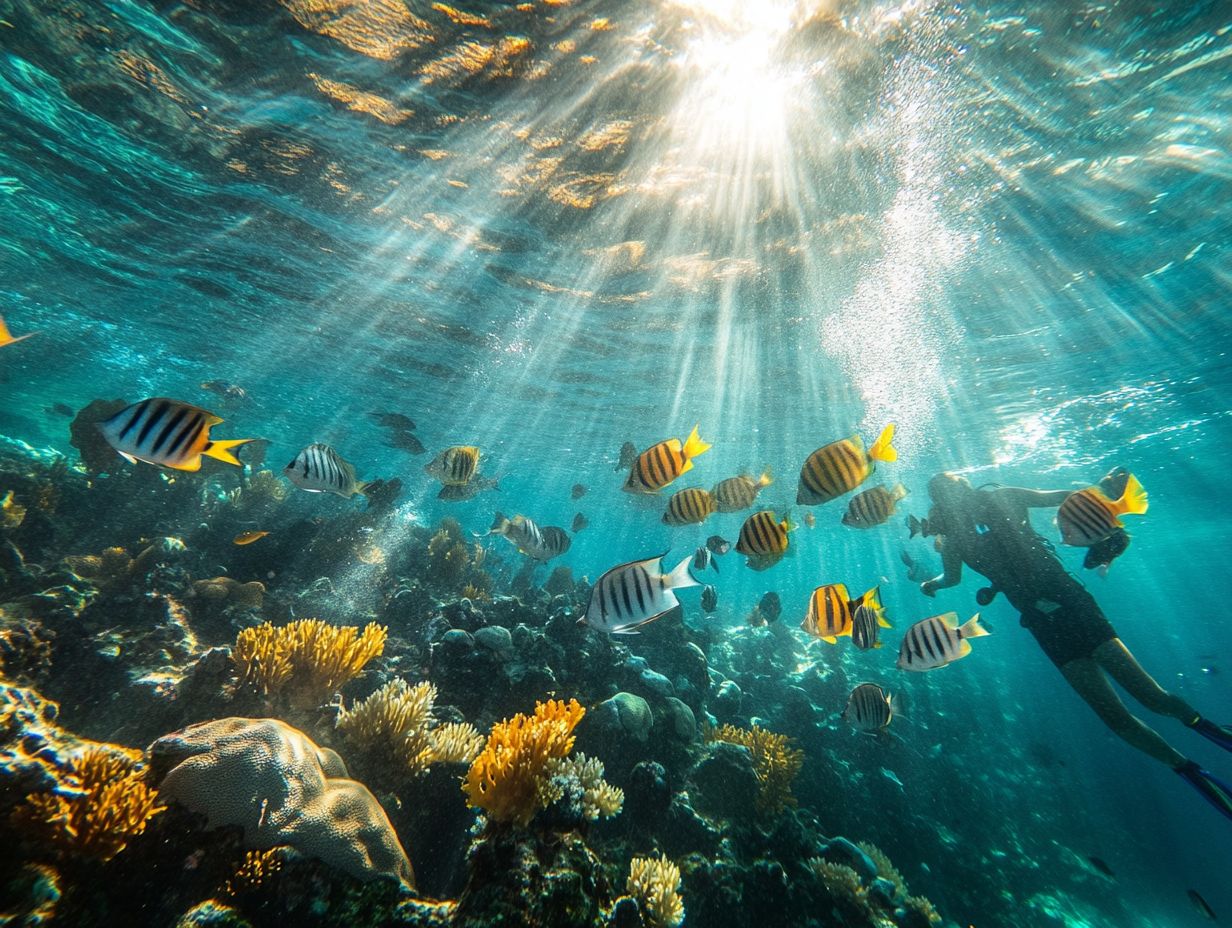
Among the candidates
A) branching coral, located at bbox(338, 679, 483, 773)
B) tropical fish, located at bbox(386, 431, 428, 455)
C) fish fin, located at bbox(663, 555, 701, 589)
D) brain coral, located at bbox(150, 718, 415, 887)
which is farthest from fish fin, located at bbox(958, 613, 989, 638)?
tropical fish, located at bbox(386, 431, 428, 455)

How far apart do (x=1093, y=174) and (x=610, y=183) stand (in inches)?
375

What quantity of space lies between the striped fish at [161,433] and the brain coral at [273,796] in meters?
1.97

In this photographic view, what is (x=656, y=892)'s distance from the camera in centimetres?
414

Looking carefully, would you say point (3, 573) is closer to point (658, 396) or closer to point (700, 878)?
point (700, 878)

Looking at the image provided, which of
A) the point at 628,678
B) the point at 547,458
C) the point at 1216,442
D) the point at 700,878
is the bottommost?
the point at 700,878

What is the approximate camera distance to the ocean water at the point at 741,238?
7980mm

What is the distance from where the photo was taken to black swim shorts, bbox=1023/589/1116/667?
26.7 feet

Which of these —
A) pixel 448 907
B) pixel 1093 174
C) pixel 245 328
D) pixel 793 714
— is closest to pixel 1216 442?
pixel 1093 174

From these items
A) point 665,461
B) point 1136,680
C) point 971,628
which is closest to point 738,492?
point 665,461

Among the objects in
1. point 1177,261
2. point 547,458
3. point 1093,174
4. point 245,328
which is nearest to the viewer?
point 1093,174

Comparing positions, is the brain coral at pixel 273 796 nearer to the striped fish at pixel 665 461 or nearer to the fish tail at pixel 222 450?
the fish tail at pixel 222 450

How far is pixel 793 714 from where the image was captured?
13188 millimetres

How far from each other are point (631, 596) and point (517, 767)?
1.77 metres

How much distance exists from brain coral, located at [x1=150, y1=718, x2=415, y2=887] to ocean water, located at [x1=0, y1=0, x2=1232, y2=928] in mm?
5593
